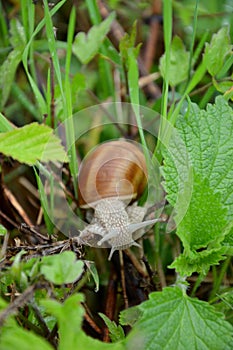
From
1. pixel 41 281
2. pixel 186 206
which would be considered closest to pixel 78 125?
pixel 186 206

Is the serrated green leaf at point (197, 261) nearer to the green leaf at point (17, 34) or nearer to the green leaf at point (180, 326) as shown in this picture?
the green leaf at point (180, 326)

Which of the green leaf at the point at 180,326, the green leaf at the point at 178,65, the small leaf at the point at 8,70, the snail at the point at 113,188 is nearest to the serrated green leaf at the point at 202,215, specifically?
the green leaf at the point at 180,326

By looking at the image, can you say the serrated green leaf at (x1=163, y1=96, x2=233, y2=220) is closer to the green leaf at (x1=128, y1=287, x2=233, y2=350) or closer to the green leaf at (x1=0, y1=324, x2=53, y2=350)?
the green leaf at (x1=128, y1=287, x2=233, y2=350)

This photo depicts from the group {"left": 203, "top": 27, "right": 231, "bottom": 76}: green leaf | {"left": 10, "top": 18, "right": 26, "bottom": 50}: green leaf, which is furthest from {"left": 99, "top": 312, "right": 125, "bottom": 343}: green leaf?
{"left": 10, "top": 18, "right": 26, "bottom": 50}: green leaf

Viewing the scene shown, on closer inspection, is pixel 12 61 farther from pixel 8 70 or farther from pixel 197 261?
pixel 197 261

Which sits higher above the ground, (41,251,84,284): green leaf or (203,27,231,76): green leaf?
(203,27,231,76): green leaf

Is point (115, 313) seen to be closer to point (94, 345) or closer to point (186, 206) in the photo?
point (186, 206)
